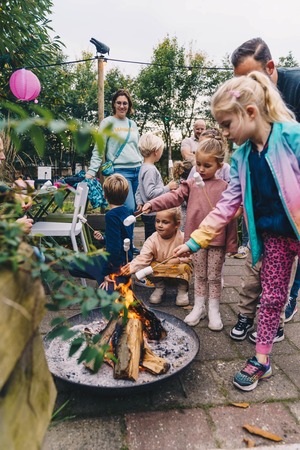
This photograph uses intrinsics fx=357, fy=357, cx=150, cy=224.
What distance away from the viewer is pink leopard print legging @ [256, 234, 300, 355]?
2.25 m

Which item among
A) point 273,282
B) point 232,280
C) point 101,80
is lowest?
point 232,280

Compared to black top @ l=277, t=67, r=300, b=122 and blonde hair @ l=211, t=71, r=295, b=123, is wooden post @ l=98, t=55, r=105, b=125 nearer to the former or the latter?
black top @ l=277, t=67, r=300, b=122

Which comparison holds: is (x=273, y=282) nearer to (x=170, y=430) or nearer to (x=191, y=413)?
(x=191, y=413)

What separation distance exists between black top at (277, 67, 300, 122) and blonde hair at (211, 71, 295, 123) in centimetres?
67

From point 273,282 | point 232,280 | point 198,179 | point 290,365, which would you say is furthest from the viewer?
point 232,280

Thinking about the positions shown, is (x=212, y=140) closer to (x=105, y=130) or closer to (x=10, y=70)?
(x=105, y=130)

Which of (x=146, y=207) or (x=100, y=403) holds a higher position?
(x=146, y=207)

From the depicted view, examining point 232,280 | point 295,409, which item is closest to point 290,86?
point 295,409

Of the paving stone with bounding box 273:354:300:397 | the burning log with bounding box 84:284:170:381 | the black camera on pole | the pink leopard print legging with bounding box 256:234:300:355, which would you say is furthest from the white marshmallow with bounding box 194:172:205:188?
the black camera on pole

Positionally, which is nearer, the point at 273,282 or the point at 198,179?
the point at 273,282

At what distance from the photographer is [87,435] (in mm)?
1774

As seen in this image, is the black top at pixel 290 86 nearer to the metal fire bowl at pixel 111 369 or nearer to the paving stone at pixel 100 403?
the metal fire bowl at pixel 111 369

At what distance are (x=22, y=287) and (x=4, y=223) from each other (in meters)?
0.20

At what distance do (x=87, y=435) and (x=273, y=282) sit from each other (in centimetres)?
138
